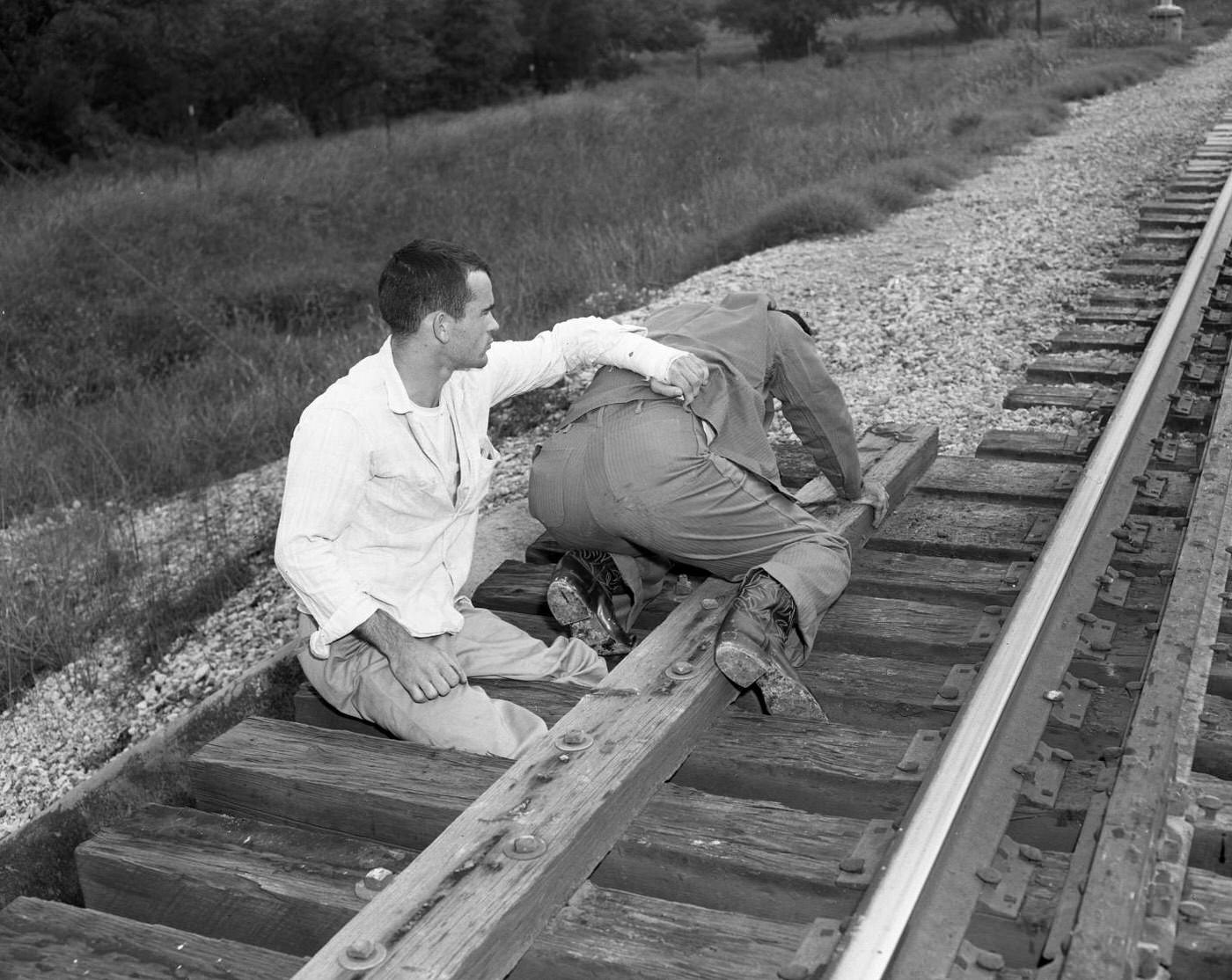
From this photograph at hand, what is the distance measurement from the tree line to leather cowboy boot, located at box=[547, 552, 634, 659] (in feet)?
72.7

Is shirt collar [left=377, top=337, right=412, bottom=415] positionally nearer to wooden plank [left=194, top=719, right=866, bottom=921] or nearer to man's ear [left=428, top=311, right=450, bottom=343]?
man's ear [left=428, top=311, right=450, bottom=343]

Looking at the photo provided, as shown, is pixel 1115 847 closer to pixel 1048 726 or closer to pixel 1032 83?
pixel 1048 726

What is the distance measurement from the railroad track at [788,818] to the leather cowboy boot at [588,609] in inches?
7.2

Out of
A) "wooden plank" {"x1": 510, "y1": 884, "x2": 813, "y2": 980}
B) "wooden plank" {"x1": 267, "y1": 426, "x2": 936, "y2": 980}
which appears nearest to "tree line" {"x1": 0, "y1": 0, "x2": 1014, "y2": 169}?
"wooden plank" {"x1": 267, "y1": 426, "x2": 936, "y2": 980}

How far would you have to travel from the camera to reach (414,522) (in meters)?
3.44

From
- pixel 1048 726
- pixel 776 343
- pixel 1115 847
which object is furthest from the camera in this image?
pixel 776 343

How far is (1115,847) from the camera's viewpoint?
2.39m

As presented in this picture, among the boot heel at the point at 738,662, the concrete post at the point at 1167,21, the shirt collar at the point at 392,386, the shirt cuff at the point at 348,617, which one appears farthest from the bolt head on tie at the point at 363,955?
the concrete post at the point at 1167,21

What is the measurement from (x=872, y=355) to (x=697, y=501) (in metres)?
3.43

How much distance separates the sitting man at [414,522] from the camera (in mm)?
3162

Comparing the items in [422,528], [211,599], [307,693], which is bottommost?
[211,599]

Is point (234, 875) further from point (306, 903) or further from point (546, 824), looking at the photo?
point (546, 824)

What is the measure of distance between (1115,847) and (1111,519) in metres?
1.83

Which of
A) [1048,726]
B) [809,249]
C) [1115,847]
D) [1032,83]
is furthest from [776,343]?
[1032,83]
